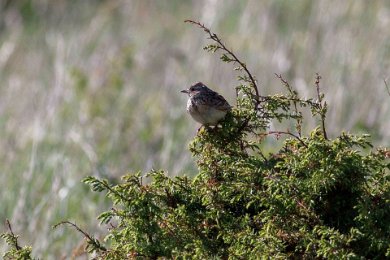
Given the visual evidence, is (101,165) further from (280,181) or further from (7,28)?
(7,28)

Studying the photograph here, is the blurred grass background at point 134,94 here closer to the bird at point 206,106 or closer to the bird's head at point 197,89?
the bird's head at point 197,89

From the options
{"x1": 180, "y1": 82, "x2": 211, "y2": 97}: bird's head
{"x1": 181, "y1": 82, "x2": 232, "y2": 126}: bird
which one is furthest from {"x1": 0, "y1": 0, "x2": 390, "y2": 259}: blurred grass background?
{"x1": 181, "y1": 82, "x2": 232, "y2": 126}: bird

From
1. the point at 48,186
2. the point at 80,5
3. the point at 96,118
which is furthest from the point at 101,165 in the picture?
the point at 80,5

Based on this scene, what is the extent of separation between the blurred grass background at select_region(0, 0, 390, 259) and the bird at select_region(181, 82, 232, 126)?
63.2 inches

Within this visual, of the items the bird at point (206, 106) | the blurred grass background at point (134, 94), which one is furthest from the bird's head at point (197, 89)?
the blurred grass background at point (134, 94)

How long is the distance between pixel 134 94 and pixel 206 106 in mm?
5649

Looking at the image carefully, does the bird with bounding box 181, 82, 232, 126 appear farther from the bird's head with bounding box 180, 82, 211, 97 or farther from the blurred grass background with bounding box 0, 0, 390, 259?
the blurred grass background with bounding box 0, 0, 390, 259

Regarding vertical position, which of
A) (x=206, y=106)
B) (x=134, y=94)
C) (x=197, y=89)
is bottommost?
(x=206, y=106)

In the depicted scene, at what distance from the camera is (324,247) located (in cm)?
271

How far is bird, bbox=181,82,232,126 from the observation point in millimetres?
3443

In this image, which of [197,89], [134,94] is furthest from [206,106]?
[134,94]

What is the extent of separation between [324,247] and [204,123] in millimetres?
971

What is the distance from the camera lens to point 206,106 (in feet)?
12.0

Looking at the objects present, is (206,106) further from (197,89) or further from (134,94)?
(134,94)
